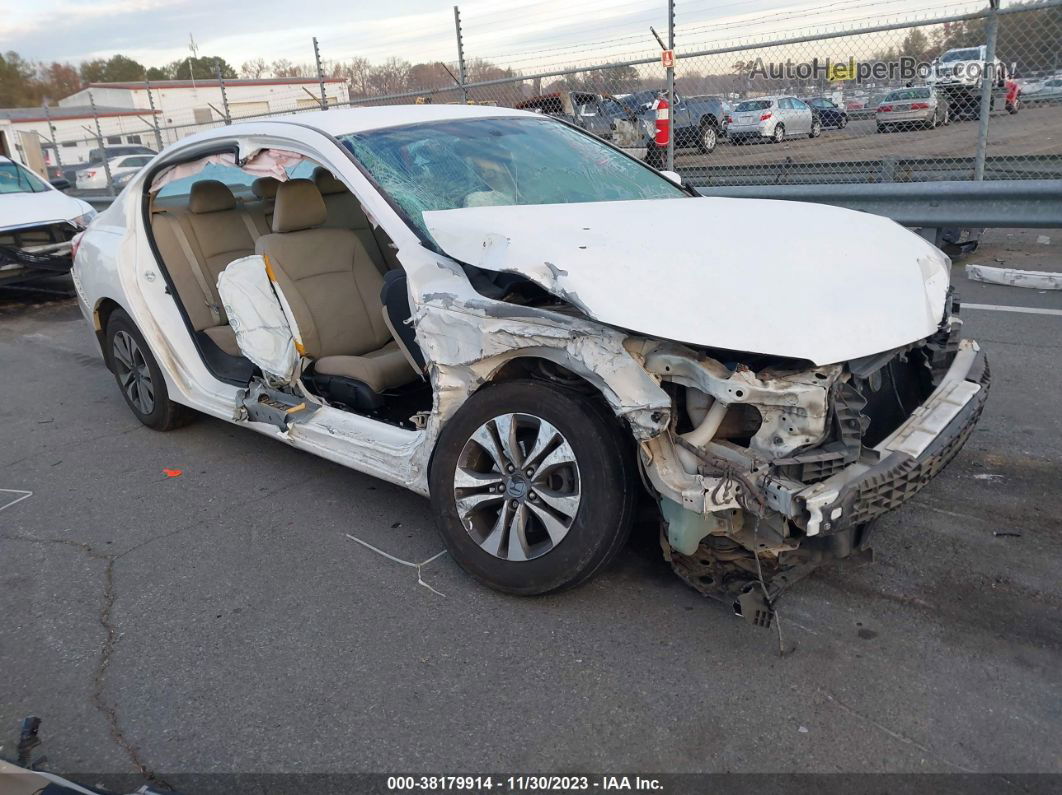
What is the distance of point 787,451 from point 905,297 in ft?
2.52

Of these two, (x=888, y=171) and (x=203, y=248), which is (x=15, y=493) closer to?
(x=203, y=248)

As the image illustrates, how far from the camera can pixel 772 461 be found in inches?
99.9

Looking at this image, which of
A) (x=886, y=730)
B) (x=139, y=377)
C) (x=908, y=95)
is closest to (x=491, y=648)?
(x=886, y=730)

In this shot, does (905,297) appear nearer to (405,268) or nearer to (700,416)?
(700,416)

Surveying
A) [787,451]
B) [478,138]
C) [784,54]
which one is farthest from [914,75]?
[787,451]

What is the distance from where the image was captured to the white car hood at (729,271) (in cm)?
257

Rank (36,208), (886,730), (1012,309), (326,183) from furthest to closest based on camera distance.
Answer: (36,208) → (1012,309) → (326,183) → (886,730)

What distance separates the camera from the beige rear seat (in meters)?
4.88

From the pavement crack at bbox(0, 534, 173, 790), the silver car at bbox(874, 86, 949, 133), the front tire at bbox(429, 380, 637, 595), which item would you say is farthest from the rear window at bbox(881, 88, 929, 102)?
the pavement crack at bbox(0, 534, 173, 790)

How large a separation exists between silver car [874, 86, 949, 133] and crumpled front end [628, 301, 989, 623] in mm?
7218

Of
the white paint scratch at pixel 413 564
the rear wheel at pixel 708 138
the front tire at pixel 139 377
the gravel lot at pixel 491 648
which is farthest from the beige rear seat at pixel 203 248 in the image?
the rear wheel at pixel 708 138

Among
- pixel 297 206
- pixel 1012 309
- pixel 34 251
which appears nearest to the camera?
pixel 297 206

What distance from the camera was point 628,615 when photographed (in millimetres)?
3021

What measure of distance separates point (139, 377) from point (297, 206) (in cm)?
166
